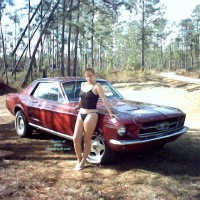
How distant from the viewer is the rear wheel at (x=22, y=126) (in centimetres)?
726

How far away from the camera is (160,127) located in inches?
206

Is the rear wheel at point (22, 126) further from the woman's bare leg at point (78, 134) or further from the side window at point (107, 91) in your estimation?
the woman's bare leg at point (78, 134)

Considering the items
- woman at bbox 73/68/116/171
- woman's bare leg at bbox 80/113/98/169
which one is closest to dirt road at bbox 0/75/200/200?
woman's bare leg at bbox 80/113/98/169

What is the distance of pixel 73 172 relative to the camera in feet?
16.3

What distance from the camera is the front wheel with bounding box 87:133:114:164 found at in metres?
5.13

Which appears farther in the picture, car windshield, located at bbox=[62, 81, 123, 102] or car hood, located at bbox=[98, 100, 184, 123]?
car windshield, located at bbox=[62, 81, 123, 102]

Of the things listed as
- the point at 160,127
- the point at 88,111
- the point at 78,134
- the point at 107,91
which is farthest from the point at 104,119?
the point at 107,91

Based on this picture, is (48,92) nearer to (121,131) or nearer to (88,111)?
(88,111)

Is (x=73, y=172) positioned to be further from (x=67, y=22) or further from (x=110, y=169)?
(x=67, y=22)

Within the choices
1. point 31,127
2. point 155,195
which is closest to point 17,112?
point 31,127

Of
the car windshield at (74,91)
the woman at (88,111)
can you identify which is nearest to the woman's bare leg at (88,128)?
the woman at (88,111)

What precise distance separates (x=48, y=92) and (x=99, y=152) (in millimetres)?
2117

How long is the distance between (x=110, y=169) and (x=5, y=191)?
5.80 feet

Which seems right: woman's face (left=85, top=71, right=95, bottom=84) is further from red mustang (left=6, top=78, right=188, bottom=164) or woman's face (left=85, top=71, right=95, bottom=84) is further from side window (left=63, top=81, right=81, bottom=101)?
side window (left=63, top=81, right=81, bottom=101)
